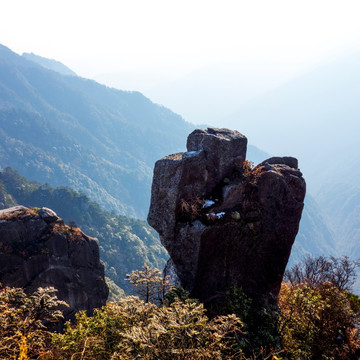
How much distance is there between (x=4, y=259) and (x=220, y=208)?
17597 mm

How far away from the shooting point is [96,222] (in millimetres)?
114062

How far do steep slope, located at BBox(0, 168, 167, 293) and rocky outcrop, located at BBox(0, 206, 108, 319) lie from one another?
235ft

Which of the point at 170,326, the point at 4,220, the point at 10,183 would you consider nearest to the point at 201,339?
the point at 170,326

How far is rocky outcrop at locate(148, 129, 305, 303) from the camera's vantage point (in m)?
12.1

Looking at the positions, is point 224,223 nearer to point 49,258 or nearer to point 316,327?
point 316,327

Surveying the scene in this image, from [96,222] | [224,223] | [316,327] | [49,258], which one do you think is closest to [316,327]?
[316,327]

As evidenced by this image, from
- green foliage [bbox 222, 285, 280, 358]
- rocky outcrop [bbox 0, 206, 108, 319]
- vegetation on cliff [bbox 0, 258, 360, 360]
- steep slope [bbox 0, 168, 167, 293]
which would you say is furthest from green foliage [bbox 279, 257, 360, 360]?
steep slope [bbox 0, 168, 167, 293]

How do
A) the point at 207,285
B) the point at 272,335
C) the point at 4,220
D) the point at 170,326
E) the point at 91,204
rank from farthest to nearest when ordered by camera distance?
the point at 91,204
the point at 4,220
the point at 207,285
the point at 272,335
the point at 170,326

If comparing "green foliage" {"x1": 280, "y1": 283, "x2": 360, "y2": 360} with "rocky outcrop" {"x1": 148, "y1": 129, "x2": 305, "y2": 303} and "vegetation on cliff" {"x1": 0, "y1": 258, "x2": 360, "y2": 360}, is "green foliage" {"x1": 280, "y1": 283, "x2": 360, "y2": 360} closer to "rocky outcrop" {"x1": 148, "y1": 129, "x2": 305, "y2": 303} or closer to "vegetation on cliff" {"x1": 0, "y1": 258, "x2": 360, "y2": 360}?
"vegetation on cliff" {"x1": 0, "y1": 258, "x2": 360, "y2": 360}

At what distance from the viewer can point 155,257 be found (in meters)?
119

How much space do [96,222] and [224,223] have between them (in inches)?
4286

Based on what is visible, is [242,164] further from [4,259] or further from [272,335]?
[4,259]

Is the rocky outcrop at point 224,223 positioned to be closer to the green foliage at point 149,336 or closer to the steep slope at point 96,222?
the green foliage at point 149,336

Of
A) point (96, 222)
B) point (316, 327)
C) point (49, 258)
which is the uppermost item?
point (96, 222)
